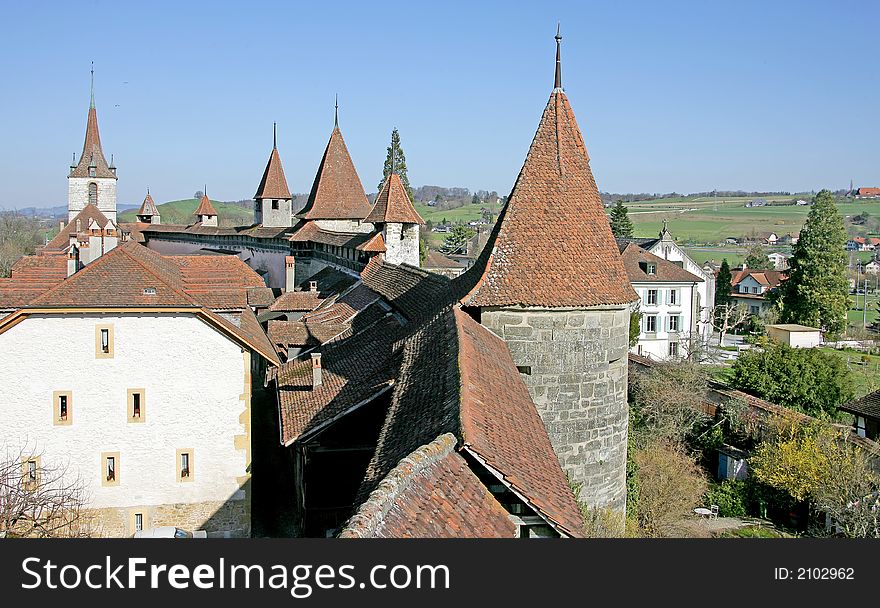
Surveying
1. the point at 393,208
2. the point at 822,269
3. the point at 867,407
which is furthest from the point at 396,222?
the point at 822,269

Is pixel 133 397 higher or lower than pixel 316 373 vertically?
lower

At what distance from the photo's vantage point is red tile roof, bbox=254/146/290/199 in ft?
155

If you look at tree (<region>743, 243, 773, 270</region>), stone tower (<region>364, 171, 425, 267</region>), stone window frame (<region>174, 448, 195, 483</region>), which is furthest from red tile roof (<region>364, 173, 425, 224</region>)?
tree (<region>743, 243, 773, 270</region>)

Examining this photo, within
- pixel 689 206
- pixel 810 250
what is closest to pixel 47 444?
pixel 810 250

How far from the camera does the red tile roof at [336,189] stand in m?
38.3

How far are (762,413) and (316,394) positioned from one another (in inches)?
645

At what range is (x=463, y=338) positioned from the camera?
1001 centimetres

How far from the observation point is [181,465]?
1567cm

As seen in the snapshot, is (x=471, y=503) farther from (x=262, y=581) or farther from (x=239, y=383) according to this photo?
(x=239, y=383)

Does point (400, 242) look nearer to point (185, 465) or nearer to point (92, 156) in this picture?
point (185, 465)

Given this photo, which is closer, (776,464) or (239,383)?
(239,383)

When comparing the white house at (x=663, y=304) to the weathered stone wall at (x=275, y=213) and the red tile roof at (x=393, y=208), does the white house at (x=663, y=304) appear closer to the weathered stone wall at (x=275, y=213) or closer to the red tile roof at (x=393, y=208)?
the weathered stone wall at (x=275, y=213)

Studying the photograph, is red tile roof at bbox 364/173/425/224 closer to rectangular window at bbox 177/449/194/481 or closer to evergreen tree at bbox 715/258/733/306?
rectangular window at bbox 177/449/194/481

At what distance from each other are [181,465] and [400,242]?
14.2m
